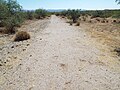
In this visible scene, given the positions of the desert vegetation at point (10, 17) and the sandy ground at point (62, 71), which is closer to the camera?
the sandy ground at point (62, 71)

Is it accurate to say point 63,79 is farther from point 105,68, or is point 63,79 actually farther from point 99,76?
point 105,68

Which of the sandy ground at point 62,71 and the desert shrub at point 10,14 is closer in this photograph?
the sandy ground at point 62,71

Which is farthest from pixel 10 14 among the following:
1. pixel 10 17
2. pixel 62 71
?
pixel 62 71

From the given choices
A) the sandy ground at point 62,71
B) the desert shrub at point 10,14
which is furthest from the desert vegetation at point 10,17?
the sandy ground at point 62,71

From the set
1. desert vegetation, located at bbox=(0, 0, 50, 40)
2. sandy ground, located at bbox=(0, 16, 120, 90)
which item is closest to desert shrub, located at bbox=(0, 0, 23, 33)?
desert vegetation, located at bbox=(0, 0, 50, 40)

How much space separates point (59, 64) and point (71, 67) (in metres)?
0.94

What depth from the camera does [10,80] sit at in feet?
32.9

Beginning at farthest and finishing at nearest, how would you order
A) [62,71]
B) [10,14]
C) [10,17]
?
[10,14]
[10,17]
[62,71]

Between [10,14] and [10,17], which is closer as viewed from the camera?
[10,17]

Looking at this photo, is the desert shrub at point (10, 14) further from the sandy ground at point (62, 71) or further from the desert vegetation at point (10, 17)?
the sandy ground at point (62, 71)

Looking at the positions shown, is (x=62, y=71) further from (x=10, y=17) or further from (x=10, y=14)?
(x=10, y=14)

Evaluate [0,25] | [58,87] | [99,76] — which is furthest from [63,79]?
[0,25]

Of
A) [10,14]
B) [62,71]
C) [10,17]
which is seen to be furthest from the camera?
[10,14]

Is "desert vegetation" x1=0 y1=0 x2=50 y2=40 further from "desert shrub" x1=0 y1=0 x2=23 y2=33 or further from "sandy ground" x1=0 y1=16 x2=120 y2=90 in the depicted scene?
"sandy ground" x1=0 y1=16 x2=120 y2=90
